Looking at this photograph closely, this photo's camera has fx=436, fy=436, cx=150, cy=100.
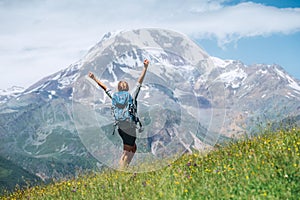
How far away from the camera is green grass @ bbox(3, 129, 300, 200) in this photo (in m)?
6.21

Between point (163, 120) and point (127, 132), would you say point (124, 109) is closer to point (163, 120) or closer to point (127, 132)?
point (127, 132)

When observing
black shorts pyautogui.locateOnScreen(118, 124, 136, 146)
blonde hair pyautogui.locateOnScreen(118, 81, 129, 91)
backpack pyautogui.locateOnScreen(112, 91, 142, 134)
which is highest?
blonde hair pyautogui.locateOnScreen(118, 81, 129, 91)

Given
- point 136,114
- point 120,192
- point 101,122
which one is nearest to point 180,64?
point 136,114

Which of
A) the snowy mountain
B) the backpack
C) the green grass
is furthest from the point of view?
the backpack

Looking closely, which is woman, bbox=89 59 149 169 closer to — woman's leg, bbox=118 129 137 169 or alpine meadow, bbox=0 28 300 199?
woman's leg, bbox=118 129 137 169

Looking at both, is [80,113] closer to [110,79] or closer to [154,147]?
[110,79]

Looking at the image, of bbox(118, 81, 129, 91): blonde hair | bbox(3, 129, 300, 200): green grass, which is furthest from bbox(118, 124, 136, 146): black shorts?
bbox(3, 129, 300, 200): green grass

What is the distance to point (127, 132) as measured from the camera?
10906mm

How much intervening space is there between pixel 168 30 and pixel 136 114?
2.32m

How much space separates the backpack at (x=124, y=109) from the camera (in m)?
10.7

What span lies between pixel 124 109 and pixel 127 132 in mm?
601

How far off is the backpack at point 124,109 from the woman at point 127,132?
10cm

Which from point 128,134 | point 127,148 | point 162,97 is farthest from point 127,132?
point 162,97

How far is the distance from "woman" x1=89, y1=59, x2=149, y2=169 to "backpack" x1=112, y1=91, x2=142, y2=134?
0.10 m
